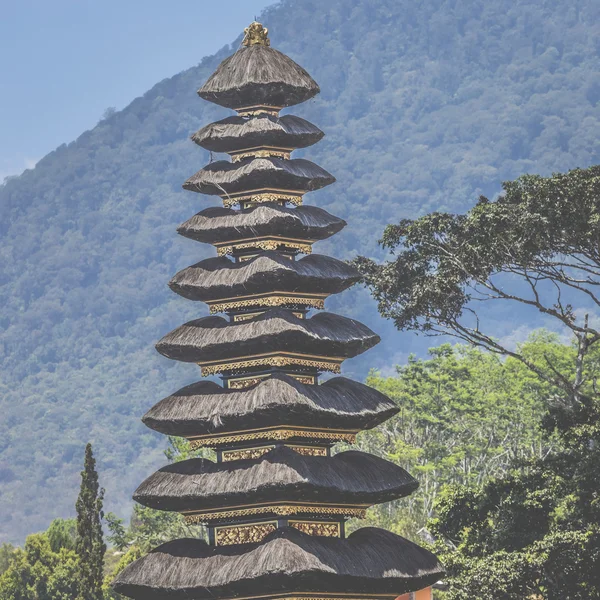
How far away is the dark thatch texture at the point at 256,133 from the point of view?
145 ft

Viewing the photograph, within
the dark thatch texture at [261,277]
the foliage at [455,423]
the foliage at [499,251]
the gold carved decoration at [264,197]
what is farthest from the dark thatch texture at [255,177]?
the foliage at [455,423]

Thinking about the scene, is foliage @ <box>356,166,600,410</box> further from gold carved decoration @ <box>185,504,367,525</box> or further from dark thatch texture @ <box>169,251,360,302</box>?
Answer: gold carved decoration @ <box>185,504,367,525</box>

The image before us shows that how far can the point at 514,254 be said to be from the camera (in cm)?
4925

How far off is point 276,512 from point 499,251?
40.9ft

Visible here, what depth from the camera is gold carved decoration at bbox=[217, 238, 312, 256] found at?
43.7 meters

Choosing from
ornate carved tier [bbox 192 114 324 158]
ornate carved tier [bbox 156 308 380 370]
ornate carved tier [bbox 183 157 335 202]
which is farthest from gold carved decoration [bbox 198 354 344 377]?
ornate carved tier [bbox 192 114 324 158]

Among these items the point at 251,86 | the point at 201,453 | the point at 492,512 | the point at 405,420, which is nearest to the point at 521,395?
the point at 405,420

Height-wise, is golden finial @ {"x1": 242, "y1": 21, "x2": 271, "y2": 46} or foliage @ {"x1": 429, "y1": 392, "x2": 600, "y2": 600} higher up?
golden finial @ {"x1": 242, "y1": 21, "x2": 271, "y2": 46}

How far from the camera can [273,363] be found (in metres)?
42.3

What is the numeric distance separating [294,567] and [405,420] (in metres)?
66.2

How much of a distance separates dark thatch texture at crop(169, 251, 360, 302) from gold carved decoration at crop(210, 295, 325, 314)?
18 cm

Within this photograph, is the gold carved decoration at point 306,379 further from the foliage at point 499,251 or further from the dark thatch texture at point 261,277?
the foliage at point 499,251

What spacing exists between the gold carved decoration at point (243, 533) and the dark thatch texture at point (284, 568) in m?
0.26

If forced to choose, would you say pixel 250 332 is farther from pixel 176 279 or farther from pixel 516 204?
pixel 516 204
